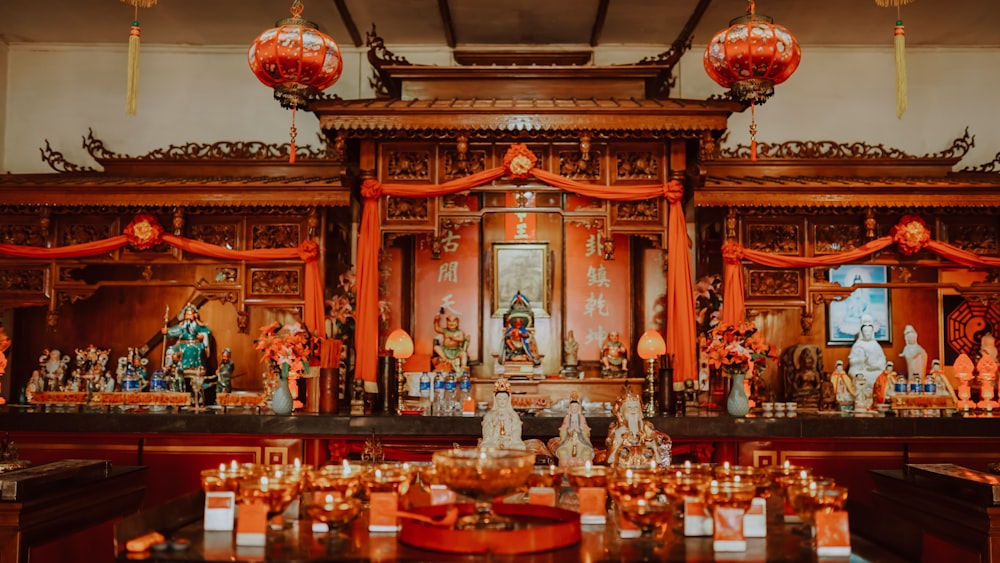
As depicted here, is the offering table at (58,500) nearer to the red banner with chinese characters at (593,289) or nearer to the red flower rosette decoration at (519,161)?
the red flower rosette decoration at (519,161)

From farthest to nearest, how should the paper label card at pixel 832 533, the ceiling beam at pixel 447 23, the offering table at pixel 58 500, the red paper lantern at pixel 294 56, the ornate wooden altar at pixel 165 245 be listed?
the ceiling beam at pixel 447 23
the ornate wooden altar at pixel 165 245
the red paper lantern at pixel 294 56
the offering table at pixel 58 500
the paper label card at pixel 832 533

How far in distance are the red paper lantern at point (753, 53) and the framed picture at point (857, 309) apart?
3258 mm

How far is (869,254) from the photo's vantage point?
24.0 ft

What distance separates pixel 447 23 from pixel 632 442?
19.6 ft

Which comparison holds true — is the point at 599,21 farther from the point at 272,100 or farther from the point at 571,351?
the point at 272,100

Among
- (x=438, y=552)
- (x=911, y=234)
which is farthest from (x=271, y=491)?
(x=911, y=234)

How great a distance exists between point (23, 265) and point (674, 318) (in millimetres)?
5609

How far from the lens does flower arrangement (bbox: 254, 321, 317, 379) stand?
653cm

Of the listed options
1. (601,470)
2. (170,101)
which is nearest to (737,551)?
(601,470)

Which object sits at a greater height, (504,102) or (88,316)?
(504,102)

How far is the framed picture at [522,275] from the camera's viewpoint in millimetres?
8086

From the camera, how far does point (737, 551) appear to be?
232cm

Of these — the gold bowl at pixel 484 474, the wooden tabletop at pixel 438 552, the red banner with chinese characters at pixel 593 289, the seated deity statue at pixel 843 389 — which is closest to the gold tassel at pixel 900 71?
the seated deity statue at pixel 843 389

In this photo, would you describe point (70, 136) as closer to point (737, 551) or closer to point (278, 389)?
point (278, 389)
